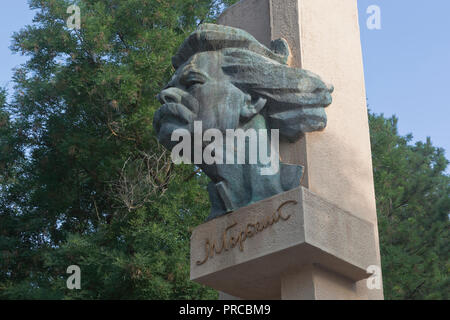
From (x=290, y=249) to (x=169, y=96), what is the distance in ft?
5.27

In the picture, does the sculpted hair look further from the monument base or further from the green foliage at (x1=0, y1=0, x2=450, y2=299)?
the green foliage at (x1=0, y1=0, x2=450, y2=299)

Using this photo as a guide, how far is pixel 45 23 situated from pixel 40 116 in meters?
1.84

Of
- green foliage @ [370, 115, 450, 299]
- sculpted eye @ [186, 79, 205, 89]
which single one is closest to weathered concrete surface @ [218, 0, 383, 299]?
sculpted eye @ [186, 79, 205, 89]

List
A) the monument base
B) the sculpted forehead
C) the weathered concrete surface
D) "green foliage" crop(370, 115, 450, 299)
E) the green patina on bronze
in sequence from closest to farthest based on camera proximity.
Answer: the monument base
the green patina on bronze
the weathered concrete surface
the sculpted forehead
"green foliage" crop(370, 115, 450, 299)

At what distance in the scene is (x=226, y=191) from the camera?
18.9 ft

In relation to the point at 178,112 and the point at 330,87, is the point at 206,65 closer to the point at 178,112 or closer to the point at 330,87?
the point at 178,112

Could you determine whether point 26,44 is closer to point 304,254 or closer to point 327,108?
point 327,108

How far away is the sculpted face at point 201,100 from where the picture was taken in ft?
19.1

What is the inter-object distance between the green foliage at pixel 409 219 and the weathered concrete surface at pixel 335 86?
22.6 ft

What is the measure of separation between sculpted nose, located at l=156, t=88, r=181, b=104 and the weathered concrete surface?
911 millimetres

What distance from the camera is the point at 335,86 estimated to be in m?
6.38

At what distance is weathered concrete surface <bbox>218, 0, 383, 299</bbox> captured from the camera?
5.89 m

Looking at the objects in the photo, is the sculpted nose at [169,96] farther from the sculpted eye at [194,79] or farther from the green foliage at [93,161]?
the green foliage at [93,161]

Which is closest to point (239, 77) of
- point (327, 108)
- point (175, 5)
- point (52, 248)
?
point (327, 108)
